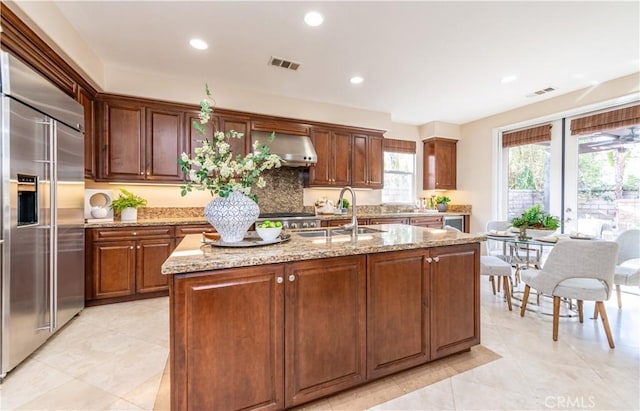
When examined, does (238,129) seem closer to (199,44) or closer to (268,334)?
(199,44)

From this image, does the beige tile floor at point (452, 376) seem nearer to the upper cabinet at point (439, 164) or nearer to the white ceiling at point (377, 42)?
the white ceiling at point (377, 42)

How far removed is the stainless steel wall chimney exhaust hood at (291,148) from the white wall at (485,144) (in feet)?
11.0

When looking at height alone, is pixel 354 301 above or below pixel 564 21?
below

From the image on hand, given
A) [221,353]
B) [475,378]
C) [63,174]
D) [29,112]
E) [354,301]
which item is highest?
[29,112]

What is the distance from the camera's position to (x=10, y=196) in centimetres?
185

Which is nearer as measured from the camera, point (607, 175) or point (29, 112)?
point (29, 112)

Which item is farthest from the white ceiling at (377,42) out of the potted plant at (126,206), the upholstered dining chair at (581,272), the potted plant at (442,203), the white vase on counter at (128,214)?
the potted plant at (442,203)

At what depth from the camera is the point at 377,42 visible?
9.15 feet

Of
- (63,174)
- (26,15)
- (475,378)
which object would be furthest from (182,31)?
(475,378)

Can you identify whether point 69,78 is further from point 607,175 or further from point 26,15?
point 607,175

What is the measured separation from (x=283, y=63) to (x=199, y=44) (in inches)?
35.1

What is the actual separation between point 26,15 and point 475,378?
13.0 feet

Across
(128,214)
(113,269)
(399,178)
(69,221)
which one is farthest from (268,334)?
(399,178)

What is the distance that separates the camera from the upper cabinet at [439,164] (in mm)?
5715
